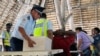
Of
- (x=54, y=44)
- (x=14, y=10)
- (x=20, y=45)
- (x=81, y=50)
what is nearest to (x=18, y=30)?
(x=20, y=45)

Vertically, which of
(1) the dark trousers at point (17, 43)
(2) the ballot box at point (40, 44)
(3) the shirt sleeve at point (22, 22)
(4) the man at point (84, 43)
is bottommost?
(4) the man at point (84, 43)

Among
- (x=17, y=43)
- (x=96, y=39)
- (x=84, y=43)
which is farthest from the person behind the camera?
(x=96, y=39)

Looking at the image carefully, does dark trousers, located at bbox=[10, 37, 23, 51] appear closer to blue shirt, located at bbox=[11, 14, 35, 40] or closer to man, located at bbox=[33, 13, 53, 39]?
blue shirt, located at bbox=[11, 14, 35, 40]

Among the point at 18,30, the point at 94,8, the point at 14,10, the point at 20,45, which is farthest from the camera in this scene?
→ the point at 14,10

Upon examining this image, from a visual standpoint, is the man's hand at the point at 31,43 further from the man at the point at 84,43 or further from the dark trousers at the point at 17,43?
the man at the point at 84,43

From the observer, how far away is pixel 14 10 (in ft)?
53.4

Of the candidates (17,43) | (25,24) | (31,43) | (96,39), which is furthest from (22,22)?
(96,39)

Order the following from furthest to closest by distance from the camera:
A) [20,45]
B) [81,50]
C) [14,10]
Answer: [14,10]
[81,50]
[20,45]

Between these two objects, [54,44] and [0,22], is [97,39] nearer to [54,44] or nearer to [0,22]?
[54,44]

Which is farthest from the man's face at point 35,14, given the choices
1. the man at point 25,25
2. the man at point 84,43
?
the man at point 84,43

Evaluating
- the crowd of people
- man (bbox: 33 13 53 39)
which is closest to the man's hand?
the crowd of people

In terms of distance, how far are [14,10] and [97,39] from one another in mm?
8776

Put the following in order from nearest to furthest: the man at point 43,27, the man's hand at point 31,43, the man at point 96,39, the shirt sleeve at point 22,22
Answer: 1. the man's hand at point 31,43
2. the shirt sleeve at point 22,22
3. the man at point 43,27
4. the man at point 96,39

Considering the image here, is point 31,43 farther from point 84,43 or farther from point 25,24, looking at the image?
point 84,43
